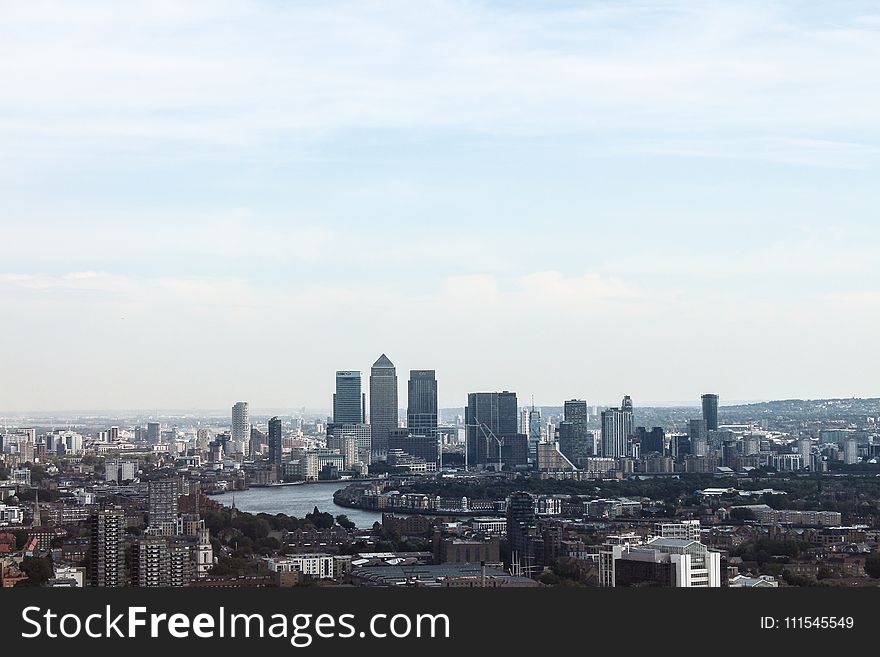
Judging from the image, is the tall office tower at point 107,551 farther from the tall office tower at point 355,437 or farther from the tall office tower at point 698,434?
the tall office tower at point 355,437

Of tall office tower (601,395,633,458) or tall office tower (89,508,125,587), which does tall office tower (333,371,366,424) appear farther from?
tall office tower (89,508,125,587)

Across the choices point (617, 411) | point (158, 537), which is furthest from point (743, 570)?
point (617, 411)

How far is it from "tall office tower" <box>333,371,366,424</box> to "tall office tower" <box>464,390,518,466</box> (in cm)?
257

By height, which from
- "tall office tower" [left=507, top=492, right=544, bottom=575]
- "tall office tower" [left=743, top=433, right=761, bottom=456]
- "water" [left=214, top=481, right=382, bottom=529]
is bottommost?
"water" [left=214, top=481, right=382, bottom=529]

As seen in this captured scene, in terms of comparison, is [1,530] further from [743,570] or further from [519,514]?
[743,570]

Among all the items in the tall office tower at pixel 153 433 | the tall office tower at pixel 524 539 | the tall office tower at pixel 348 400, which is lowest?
the tall office tower at pixel 524 539

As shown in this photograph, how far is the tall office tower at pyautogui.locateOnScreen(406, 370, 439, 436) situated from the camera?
117 ft

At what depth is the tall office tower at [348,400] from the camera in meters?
34.4

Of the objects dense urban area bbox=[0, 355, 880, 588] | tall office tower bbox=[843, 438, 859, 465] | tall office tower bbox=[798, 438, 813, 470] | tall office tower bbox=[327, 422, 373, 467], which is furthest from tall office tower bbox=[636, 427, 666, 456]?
tall office tower bbox=[327, 422, 373, 467]

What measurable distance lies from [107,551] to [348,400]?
2479 centimetres

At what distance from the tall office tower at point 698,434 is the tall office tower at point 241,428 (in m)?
9.07

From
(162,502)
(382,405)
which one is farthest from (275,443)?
(162,502)

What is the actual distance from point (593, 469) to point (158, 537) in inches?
692

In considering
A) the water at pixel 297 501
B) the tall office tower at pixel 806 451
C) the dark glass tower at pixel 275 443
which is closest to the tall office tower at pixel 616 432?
the tall office tower at pixel 806 451
